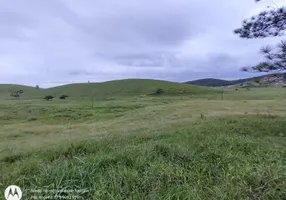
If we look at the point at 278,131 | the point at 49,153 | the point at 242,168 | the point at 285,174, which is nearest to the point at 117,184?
the point at 242,168

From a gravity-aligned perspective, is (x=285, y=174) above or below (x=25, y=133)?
above

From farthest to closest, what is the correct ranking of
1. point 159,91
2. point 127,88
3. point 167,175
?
point 127,88 < point 159,91 < point 167,175

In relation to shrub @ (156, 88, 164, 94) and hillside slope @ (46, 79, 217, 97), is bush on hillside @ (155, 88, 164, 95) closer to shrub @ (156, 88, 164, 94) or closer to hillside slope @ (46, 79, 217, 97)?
shrub @ (156, 88, 164, 94)

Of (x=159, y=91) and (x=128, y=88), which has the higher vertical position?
(x=128, y=88)

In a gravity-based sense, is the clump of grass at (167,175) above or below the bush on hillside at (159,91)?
above

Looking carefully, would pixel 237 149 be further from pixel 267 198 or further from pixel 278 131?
pixel 278 131

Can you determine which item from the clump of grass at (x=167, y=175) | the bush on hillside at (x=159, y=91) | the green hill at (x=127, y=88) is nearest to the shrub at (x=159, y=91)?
the bush on hillside at (x=159, y=91)

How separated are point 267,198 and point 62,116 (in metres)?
25.8

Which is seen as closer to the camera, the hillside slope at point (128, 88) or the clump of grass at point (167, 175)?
the clump of grass at point (167, 175)

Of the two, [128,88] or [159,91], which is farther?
[128,88]

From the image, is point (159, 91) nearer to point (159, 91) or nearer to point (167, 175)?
point (159, 91)

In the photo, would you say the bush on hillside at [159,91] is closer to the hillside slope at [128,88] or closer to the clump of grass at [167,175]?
the hillside slope at [128,88]

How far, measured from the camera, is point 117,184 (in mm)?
4391

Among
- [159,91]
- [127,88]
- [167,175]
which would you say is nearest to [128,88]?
[127,88]
